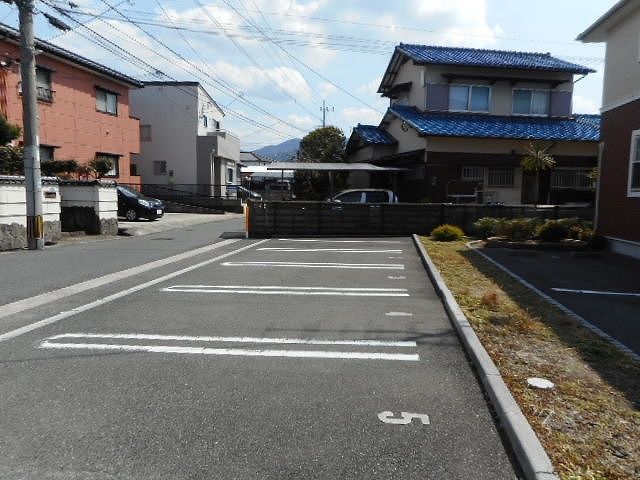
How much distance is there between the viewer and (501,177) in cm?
2331

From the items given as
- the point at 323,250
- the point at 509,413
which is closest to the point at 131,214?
the point at 323,250

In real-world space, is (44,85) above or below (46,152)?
above

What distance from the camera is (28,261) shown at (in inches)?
434

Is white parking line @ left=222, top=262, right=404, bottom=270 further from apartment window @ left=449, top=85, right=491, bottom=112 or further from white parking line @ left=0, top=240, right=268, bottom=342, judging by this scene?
apartment window @ left=449, top=85, right=491, bottom=112

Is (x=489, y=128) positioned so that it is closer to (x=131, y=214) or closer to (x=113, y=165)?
(x=131, y=214)

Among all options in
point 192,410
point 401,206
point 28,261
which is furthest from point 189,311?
point 401,206

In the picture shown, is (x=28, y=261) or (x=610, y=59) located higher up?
(x=610, y=59)

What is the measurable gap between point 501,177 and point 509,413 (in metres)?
21.4

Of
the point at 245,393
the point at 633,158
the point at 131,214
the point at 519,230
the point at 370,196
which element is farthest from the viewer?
the point at 131,214

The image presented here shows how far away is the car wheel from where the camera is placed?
871 inches

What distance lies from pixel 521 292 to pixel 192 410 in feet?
18.8

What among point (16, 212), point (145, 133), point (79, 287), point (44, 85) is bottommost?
point (79, 287)

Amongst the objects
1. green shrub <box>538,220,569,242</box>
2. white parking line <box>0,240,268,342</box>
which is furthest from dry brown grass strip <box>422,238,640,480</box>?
green shrub <box>538,220,569,242</box>

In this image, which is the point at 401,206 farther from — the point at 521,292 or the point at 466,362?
the point at 466,362
